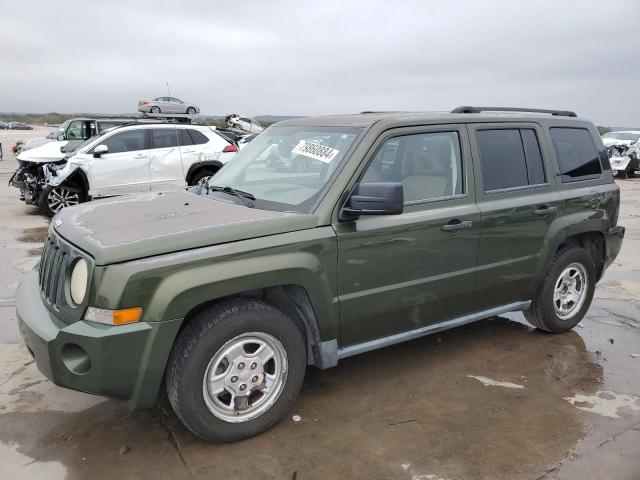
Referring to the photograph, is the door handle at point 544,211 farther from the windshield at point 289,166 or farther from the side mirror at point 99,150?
the side mirror at point 99,150

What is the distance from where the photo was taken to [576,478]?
286 cm

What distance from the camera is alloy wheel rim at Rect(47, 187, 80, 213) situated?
32.9ft

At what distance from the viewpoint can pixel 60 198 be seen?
33.2ft

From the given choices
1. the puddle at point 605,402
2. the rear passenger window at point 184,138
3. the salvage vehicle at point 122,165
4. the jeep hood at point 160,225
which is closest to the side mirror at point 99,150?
the salvage vehicle at point 122,165

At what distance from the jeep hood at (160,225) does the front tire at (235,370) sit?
1.33 ft

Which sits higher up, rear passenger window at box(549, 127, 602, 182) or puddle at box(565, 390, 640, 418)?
rear passenger window at box(549, 127, 602, 182)

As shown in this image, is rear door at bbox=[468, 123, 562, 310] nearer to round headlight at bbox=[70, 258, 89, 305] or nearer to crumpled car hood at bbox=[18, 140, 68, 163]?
round headlight at bbox=[70, 258, 89, 305]

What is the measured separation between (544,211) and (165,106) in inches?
1188

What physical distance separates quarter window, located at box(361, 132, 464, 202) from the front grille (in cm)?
181

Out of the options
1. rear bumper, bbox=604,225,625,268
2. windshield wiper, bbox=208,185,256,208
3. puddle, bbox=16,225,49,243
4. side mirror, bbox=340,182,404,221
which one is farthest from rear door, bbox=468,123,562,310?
puddle, bbox=16,225,49,243

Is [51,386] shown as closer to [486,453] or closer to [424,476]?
[424,476]

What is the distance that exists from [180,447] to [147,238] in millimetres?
1195

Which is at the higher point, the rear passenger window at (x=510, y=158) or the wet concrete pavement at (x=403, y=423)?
the rear passenger window at (x=510, y=158)

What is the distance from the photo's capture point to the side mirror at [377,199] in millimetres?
3121
